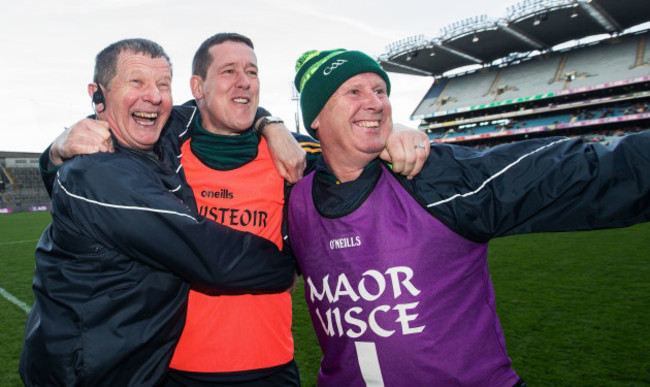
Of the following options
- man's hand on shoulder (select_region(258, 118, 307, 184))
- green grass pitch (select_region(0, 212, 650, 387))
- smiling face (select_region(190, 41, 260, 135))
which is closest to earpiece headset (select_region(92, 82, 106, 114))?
smiling face (select_region(190, 41, 260, 135))

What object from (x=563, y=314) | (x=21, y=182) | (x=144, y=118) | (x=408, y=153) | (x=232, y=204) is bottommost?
(x=21, y=182)

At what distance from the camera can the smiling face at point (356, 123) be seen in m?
1.78

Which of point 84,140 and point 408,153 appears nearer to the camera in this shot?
point 408,153

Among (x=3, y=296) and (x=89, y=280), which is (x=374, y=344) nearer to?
(x=89, y=280)

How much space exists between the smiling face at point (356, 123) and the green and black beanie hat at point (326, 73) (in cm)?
3

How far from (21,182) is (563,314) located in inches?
1971

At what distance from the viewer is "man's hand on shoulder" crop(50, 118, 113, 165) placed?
1696 millimetres

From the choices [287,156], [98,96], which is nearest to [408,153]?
[287,156]

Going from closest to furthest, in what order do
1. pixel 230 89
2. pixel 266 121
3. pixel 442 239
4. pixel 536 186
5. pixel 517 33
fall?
1. pixel 536 186
2. pixel 442 239
3. pixel 230 89
4. pixel 266 121
5. pixel 517 33

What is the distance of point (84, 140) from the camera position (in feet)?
5.63

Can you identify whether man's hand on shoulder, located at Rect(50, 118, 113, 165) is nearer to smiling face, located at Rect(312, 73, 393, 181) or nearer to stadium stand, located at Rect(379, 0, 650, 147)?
smiling face, located at Rect(312, 73, 393, 181)

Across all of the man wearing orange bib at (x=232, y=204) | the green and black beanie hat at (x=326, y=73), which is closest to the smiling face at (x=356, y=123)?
the green and black beanie hat at (x=326, y=73)

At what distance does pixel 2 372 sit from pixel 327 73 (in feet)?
13.3

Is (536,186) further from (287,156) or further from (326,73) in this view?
(287,156)
